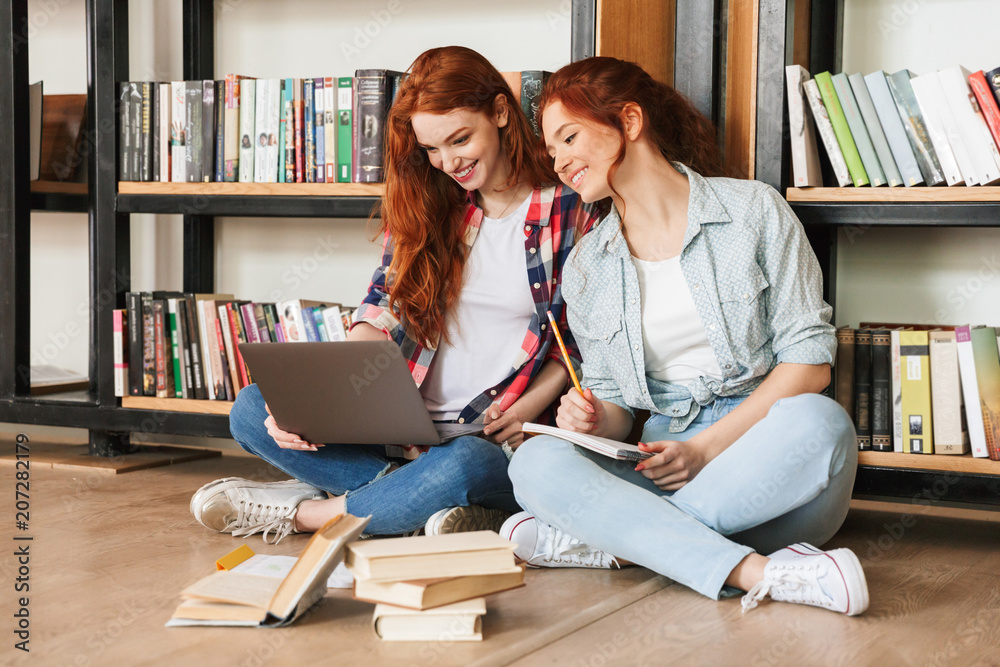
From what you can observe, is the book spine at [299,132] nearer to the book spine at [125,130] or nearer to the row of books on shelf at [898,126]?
the book spine at [125,130]

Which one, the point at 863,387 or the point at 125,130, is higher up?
the point at 125,130

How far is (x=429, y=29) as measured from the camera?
2.11 m

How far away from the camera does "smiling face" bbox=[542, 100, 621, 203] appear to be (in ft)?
4.52

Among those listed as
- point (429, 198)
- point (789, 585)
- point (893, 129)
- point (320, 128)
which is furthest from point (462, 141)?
point (789, 585)

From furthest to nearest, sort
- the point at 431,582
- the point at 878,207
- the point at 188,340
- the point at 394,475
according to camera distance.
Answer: the point at 188,340
the point at 878,207
the point at 394,475
the point at 431,582

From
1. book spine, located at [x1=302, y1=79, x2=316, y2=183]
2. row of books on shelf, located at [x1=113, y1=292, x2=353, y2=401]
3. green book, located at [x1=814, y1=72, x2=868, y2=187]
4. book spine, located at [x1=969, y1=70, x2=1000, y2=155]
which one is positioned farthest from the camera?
row of books on shelf, located at [x1=113, y1=292, x2=353, y2=401]

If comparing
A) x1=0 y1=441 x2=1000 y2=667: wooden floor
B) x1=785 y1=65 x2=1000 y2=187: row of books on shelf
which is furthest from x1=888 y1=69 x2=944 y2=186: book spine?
x1=0 y1=441 x2=1000 y2=667: wooden floor

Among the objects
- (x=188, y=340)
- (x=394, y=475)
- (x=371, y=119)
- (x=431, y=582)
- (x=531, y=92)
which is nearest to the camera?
(x=431, y=582)

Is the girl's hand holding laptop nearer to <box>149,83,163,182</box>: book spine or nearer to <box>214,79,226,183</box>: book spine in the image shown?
<box>214,79,226,183</box>: book spine

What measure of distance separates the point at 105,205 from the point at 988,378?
1682 mm

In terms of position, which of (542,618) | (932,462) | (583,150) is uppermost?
(583,150)

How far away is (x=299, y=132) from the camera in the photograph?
185cm

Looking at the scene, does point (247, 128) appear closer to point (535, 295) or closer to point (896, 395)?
point (535, 295)

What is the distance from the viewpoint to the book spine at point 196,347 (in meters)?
1.97
